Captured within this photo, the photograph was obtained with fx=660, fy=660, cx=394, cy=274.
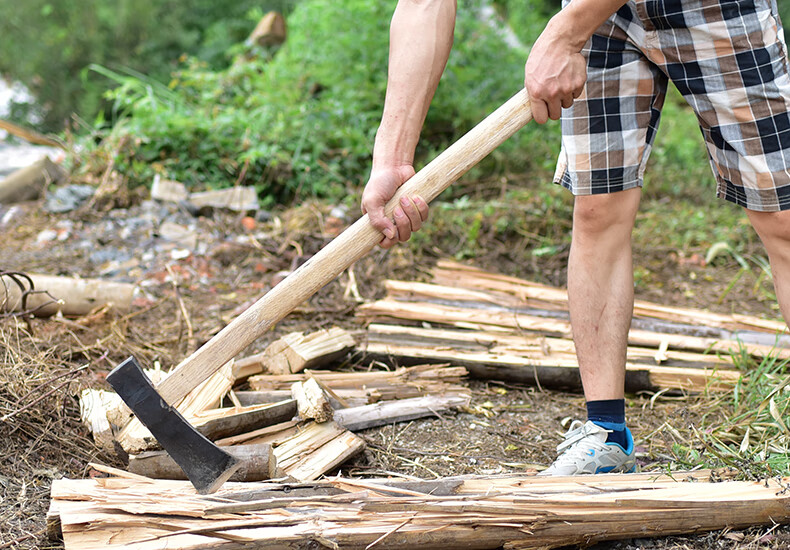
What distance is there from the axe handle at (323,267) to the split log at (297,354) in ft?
2.72

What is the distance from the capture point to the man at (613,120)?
1899 mm

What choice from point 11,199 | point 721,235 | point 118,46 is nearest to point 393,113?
point 721,235

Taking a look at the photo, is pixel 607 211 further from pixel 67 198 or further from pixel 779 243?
pixel 67 198

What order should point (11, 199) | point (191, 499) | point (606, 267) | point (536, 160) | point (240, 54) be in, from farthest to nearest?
point (240, 54) → point (536, 160) → point (11, 199) → point (606, 267) → point (191, 499)

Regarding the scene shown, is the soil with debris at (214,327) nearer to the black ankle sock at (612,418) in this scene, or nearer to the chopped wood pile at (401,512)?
the chopped wood pile at (401,512)

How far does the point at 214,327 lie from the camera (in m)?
3.35

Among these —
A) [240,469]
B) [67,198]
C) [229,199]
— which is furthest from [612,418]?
[67,198]

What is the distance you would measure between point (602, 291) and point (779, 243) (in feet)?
1.80

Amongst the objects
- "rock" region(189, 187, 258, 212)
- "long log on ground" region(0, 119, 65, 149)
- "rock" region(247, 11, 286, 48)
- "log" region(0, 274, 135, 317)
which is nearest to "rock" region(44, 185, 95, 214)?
"rock" region(189, 187, 258, 212)

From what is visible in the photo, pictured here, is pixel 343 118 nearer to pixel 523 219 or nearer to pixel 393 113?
pixel 523 219

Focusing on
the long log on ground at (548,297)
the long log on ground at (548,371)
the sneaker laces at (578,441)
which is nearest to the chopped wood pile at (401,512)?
the sneaker laces at (578,441)

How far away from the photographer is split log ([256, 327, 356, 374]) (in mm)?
2766

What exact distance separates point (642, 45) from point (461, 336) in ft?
5.05

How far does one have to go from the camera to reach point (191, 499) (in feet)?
5.76
